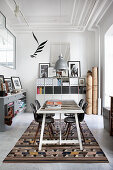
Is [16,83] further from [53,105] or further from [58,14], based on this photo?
[53,105]

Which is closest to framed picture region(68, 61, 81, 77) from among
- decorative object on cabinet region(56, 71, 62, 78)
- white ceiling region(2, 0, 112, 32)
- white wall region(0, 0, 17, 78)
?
decorative object on cabinet region(56, 71, 62, 78)

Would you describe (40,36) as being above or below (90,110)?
above

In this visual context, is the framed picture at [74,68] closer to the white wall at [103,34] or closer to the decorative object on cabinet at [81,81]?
the decorative object on cabinet at [81,81]

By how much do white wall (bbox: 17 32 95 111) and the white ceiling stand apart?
13.7 inches

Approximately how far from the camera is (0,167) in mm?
2488

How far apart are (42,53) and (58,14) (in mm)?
2004

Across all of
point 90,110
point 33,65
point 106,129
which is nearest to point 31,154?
point 106,129

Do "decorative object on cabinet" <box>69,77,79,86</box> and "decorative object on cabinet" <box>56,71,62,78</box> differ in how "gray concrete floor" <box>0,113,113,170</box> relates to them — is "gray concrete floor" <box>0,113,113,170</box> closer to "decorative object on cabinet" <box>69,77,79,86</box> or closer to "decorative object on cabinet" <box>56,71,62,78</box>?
"decorative object on cabinet" <box>69,77,79,86</box>

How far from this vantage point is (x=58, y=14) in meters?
5.95

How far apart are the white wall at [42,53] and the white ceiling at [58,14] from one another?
13.7 inches

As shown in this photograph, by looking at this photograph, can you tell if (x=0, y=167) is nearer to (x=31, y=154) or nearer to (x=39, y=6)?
(x=31, y=154)

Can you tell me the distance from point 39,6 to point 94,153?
468cm

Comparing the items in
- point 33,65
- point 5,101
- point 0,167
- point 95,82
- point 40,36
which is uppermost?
point 40,36

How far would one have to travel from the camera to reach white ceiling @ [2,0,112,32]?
509 cm
